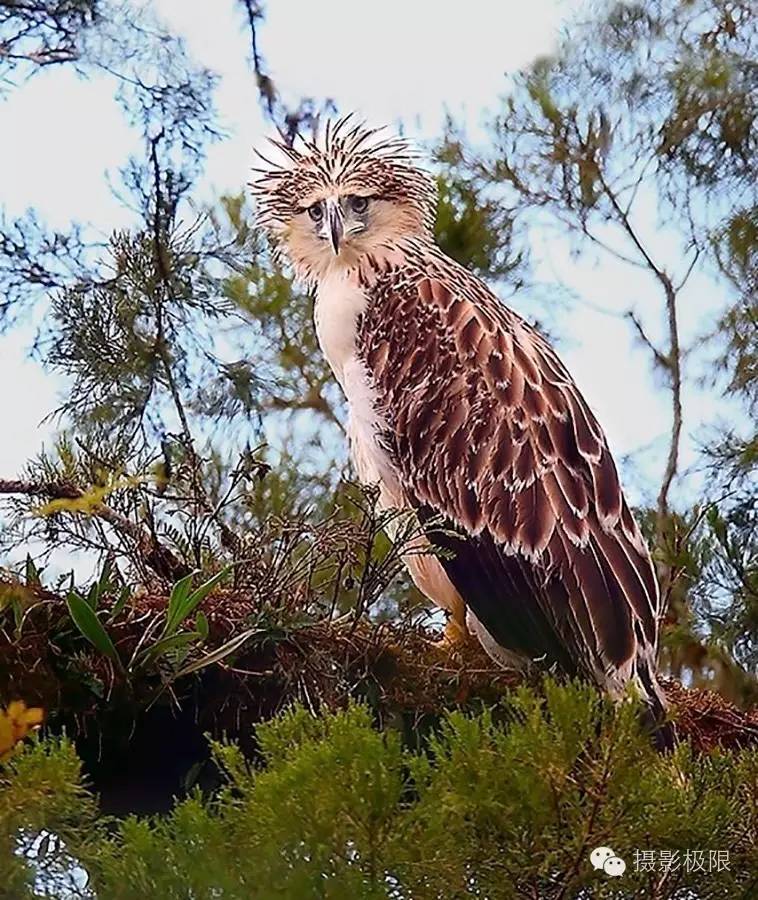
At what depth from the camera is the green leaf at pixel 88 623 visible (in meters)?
1.26

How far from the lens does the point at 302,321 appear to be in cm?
236

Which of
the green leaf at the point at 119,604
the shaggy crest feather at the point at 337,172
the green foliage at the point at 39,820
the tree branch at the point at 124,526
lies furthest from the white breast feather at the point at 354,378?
the green foliage at the point at 39,820

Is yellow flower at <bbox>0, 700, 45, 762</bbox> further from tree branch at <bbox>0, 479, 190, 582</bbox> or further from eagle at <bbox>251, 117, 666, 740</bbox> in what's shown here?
eagle at <bbox>251, 117, 666, 740</bbox>

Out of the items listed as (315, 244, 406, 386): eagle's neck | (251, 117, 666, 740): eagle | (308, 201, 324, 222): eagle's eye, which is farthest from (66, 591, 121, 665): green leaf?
(308, 201, 324, 222): eagle's eye

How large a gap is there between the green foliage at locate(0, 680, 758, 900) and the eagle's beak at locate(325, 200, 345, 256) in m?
1.08

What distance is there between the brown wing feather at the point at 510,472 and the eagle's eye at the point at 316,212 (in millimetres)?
117

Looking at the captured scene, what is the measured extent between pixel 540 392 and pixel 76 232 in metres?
0.69

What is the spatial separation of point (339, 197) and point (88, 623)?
809 mm

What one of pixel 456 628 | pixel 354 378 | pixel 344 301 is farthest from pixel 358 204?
pixel 456 628

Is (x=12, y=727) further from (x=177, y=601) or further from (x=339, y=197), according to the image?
(x=339, y=197)

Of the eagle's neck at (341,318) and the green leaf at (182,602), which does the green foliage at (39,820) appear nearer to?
the green leaf at (182,602)

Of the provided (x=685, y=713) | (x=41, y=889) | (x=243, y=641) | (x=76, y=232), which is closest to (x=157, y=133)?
(x=76, y=232)

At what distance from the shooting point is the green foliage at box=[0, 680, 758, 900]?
78cm

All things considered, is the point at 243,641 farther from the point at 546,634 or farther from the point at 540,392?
the point at 540,392
